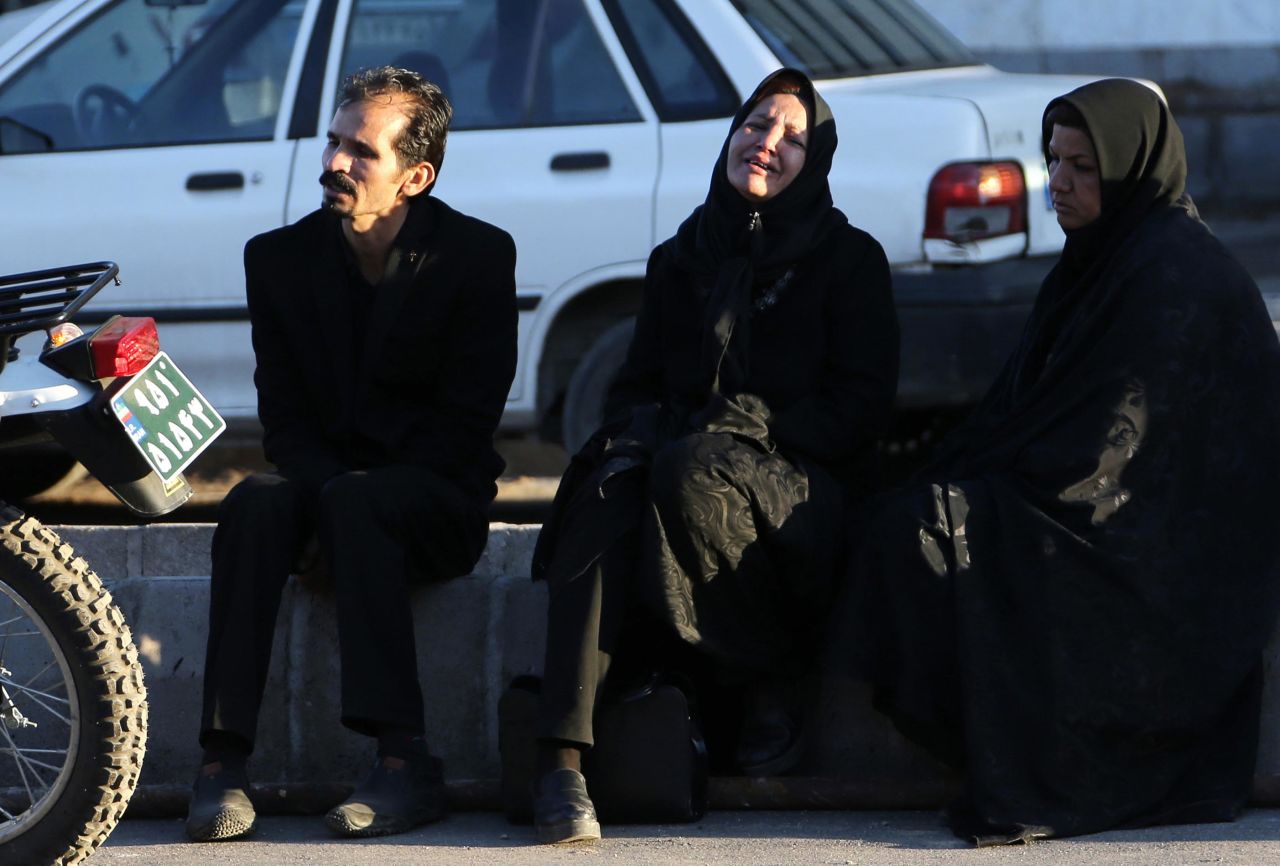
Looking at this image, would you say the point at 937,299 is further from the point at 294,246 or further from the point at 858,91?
the point at 294,246

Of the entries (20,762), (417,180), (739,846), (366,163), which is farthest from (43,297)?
(739,846)

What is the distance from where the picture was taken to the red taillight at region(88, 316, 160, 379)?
3461mm

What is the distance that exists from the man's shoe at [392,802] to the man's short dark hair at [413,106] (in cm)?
124

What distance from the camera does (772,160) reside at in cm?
423

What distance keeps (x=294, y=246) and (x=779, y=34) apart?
2.22 metres

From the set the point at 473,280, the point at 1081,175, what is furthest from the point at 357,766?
the point at 1081,175

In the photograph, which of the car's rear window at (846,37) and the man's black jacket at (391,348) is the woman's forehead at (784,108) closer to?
the man's black jacket at (391,348)

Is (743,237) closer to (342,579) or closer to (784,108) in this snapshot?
(784,108)

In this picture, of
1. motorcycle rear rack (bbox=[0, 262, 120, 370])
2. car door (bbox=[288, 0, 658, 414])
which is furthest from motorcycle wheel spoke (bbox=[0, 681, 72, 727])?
car door (bbox=[288, 0, 658, 414])

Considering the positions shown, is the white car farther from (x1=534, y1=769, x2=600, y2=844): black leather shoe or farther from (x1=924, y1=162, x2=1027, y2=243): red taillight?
(x1=534, y1=769, x2=600, y2=844): black leather shoe

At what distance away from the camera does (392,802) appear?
3764 millimetres

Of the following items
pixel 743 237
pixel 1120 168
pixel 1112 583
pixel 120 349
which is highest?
pixel 1120 168

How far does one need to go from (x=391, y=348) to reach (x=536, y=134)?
200 cm

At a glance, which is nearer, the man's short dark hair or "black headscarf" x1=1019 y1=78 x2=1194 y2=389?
"black headscarf" x1=1019 y1=78 x2=1194 y2=389
